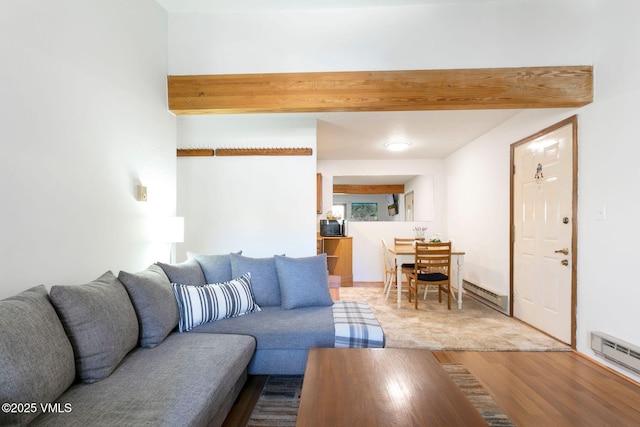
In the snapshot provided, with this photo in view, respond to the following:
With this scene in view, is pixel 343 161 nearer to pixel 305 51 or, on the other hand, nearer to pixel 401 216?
pixel 401 216

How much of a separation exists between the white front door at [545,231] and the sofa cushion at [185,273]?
331 cm

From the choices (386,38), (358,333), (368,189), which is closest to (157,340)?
(358,333)

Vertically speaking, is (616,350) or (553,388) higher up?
(616,350)

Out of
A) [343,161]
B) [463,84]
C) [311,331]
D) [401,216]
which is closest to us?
[311,331]

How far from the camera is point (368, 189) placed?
6.40m

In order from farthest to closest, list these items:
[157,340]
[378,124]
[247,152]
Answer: [378,124], [247,152], [157,340]

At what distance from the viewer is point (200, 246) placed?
141 inches

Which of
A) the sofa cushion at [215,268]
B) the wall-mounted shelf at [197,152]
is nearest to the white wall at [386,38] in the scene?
the wall-mounted shelf at [197,152]

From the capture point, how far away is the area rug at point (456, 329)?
277cm

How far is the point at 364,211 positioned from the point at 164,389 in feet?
18.8

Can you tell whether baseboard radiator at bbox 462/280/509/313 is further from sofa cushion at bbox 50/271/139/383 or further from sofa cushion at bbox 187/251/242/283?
sofa cushion at bbox 50/271/139/383

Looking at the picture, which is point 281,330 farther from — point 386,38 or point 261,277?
point 386,38

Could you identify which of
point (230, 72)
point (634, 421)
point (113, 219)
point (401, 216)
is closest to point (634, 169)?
point (634, 421)

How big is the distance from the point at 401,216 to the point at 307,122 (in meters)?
3.90
